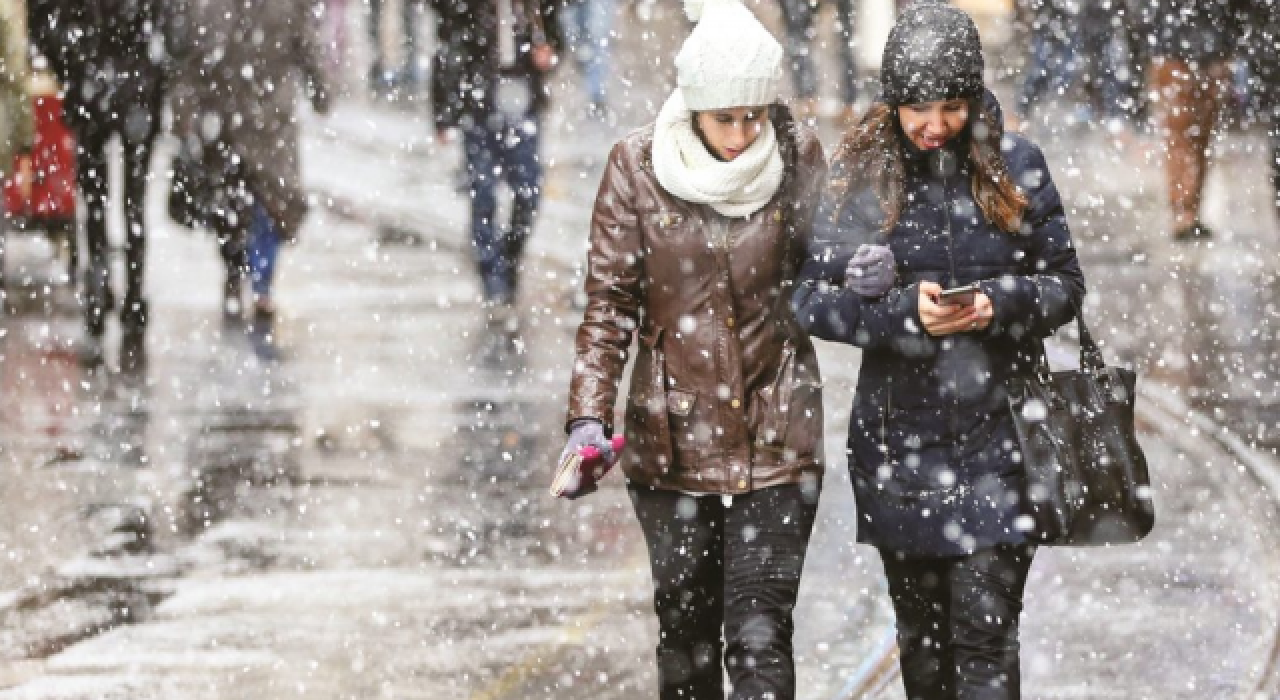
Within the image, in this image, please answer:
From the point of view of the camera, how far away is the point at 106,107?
38.6 ft

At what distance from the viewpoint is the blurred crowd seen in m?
11.6

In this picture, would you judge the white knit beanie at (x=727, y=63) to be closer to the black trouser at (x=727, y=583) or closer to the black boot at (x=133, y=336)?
the black trouser at (x=727, y=583)

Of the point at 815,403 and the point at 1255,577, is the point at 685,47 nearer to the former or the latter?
the point at 815,403

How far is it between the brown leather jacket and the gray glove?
329 millimetres

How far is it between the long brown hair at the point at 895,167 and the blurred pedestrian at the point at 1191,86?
8622 millimetres

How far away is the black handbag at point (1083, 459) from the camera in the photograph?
5.07 metres

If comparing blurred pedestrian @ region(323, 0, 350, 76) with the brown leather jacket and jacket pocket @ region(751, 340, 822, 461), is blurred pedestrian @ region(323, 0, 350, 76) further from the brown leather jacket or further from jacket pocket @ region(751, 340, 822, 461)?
jacket pocket @ region(751, 340, 822, 461)

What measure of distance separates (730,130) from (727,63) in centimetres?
16

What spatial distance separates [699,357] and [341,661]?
194cm

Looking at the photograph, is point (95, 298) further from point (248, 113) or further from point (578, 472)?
point (578, 472)

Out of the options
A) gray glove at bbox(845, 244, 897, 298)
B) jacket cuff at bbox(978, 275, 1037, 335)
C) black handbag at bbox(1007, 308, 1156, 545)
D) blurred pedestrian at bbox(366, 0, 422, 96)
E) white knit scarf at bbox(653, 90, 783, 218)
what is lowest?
blurred pedestrian at bbox(366, 0, 422, 96)

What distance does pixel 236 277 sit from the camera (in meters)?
12.6

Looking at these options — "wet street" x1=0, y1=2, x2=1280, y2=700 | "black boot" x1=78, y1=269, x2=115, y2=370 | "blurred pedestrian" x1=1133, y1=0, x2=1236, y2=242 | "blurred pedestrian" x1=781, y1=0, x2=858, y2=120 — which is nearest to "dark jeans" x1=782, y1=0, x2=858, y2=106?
"blurred pedestrian" x1=781, y1=0, x2=858, y2=120

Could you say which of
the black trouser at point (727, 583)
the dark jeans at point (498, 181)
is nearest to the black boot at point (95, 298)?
the dark jeans at point (498, 181)
